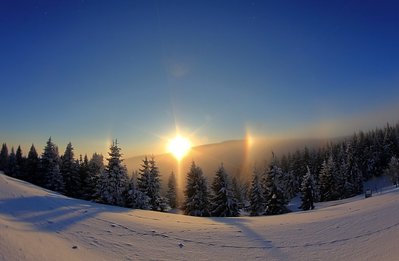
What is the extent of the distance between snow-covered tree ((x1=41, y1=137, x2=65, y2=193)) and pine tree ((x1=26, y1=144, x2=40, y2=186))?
5.23 feet

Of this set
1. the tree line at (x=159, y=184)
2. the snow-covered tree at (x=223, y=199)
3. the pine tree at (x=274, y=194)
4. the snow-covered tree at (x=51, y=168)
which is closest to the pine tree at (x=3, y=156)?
the tree line at (x=159, y=184)

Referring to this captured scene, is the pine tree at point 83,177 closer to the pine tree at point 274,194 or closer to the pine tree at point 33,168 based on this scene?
the pine tree at point 33,168

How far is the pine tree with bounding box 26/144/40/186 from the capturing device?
5275 cm

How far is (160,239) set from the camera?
11555mm

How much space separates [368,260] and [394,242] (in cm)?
172

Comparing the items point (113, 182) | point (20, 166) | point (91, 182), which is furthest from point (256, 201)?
point (20, 166)

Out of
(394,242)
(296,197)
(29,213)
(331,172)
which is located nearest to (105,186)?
(29,213)

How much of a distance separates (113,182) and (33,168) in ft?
85.9

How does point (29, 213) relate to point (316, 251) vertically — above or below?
above

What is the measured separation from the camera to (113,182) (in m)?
37.1

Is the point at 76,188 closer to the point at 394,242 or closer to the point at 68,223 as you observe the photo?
the point at 68,223

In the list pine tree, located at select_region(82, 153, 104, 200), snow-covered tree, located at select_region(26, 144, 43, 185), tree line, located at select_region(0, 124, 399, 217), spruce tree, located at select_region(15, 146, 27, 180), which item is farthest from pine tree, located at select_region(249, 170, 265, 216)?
spruce tree, located at select_region(15, 146, 27, 180)

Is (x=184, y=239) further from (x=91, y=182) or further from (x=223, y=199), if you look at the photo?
(x=91, y=182)

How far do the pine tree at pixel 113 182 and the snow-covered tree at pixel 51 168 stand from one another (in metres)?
14.7
